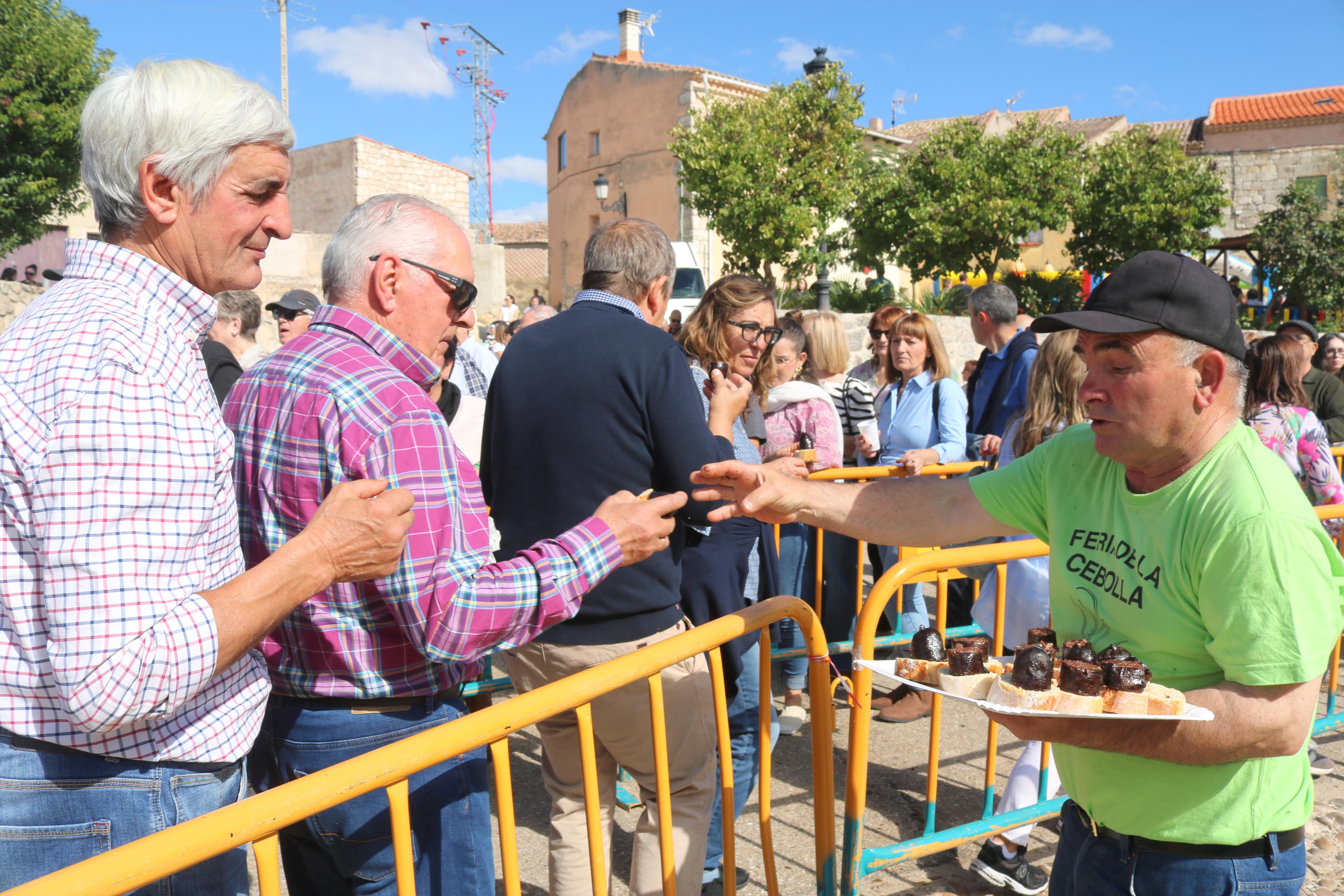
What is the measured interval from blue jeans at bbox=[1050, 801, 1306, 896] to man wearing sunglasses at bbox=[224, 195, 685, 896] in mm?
1094

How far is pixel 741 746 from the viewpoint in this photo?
3189 millimetres

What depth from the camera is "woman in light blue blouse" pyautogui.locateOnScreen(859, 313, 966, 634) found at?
17.9 ft

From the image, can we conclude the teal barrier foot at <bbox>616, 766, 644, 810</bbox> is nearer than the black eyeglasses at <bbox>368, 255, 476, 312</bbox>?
No

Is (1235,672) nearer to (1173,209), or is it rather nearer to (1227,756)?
(1227,756)

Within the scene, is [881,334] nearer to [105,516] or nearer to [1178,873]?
[1178,873]

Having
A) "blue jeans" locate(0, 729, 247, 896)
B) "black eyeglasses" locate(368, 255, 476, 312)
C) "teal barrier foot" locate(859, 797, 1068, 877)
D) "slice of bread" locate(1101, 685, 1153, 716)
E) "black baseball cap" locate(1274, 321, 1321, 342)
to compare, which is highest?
"black eyeglasses" locate(368, 255, 476, 312)

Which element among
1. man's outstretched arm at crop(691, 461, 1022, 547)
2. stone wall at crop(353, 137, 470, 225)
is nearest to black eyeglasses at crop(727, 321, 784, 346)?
man's outstretched arm at crop(691, 461, 1022, 547)

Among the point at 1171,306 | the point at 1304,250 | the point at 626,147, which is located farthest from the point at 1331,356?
the point at 626,147

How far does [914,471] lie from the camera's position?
511cm

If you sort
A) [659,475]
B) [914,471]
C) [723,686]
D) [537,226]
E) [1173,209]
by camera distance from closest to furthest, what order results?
1. [723,686]
2. [659,475]
3. [914,471]
4. [1173,209]
5. [537,226]

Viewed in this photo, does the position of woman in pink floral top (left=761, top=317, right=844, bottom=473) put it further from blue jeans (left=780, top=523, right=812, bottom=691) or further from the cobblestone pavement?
the cobblestone pavement

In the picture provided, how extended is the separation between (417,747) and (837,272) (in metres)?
33.5

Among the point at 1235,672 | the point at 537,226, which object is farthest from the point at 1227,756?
the point at 537,226

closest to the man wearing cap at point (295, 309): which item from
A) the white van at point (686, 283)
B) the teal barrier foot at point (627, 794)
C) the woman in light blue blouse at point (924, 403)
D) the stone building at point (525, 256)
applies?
the teal barrier foot at point (627, 794)
